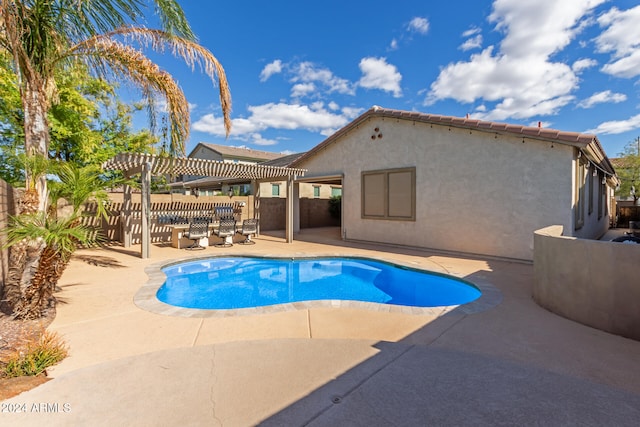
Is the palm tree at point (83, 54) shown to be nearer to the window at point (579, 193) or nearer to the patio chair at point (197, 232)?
the patio chair at point (197, 232)

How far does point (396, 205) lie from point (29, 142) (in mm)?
11130

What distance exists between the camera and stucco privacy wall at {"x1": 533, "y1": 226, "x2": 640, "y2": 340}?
3850 millimetres

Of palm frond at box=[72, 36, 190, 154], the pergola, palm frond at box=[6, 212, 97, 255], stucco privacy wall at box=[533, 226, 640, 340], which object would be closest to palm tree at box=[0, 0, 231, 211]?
palm frond at box=[72, 36, 190, 154]

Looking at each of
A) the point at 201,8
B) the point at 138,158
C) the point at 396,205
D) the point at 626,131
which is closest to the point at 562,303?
the point at 396,205

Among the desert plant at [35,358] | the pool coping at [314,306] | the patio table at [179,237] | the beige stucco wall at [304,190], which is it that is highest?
the beige stucco wall at [304,190]

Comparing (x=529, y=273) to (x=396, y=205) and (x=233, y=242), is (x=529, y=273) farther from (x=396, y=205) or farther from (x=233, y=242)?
(x=233, y=242)

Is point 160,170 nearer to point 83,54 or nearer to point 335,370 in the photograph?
point 83,54

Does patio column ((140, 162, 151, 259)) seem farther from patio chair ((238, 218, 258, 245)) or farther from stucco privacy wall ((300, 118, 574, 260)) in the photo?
stucco privacy wall ((300, 118, 574, 260))

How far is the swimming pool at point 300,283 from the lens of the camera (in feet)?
21.9

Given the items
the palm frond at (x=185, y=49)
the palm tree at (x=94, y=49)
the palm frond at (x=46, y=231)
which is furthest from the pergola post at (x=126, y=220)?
the palm frond at (x=46, y=231)

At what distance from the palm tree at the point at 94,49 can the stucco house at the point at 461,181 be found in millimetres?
7386

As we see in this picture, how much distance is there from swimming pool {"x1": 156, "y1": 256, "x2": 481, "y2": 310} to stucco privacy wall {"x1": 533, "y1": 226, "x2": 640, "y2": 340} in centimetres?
167

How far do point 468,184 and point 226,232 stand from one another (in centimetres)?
1007

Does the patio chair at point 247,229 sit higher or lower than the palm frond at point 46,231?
lower
